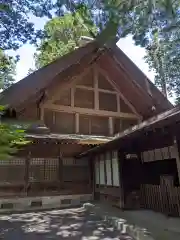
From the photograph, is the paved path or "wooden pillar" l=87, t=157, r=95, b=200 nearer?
the paved path

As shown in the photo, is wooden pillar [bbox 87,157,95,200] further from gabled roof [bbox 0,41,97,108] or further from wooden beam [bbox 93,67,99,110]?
gabled roof [bbox 0,41,97,108]

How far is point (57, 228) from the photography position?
6582 mm

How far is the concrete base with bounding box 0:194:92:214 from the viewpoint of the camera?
10.2 metres

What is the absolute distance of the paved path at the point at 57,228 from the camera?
571 centimetres

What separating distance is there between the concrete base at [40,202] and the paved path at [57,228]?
1931mm

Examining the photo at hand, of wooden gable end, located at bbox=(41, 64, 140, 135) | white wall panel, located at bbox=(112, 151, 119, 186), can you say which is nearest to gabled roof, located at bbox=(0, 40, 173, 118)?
wooden gable end, located at bbox=(41, 64, 140, 135)

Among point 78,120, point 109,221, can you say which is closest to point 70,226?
point 109,221

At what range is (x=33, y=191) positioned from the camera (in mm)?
11000

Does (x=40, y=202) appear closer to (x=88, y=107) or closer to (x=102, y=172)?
(x=102, y=172)

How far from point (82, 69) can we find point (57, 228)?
8.97 m

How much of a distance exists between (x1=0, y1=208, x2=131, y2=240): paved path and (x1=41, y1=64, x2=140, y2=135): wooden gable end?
17.3 ft

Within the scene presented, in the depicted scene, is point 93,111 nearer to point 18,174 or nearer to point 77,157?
point 77,157

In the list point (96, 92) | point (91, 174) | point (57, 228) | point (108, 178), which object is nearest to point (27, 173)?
point (91, 174)

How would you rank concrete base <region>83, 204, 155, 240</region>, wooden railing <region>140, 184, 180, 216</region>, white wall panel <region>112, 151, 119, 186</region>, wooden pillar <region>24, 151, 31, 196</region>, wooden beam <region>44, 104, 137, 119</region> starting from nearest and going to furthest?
1. concrete base <region>83, 204, 155, 240</region>
2. wooden railing <region>140, 184, 180, 216</region>
3. white wall panel <region>112, 151, 119, 186</region>
4. wooden pillar <region>24, 151, 31, 196</region>
5. wooden beam <region>44, 104, 137, 119</region>
